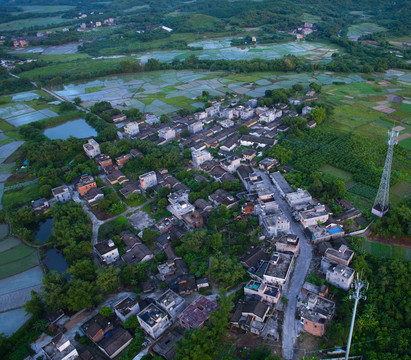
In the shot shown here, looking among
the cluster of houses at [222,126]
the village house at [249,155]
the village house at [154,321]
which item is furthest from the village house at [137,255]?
the cluster of houses at [222,126]

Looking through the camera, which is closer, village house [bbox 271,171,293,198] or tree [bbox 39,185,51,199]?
village house [bbox 271,171,293,198]

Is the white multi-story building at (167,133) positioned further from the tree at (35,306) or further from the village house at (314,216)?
the tree at (35,306)

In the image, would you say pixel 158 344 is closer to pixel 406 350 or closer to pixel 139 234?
pixel 139 234

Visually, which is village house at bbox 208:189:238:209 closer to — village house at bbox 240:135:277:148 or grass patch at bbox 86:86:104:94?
village house at bbox 240:135:277:148

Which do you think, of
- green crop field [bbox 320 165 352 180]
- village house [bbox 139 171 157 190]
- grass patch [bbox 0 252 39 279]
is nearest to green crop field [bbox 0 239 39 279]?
grass patch [bbox 0 252 39 279]

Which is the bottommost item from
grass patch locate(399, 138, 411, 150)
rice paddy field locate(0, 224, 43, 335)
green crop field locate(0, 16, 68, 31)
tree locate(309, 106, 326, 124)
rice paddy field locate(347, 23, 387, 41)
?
rice paddy field locate(0, 224, 43, 335)

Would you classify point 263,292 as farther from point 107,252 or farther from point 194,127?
point 194,127

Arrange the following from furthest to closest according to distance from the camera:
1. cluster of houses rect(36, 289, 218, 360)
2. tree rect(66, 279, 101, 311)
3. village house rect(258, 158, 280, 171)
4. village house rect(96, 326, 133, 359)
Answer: village house rect(258, 158, 280, 171), tree rect(66, 279, 101, 311), village house rect(96, 326, 133, 359), cluster of houses rect(36, 289, 218, 360)
